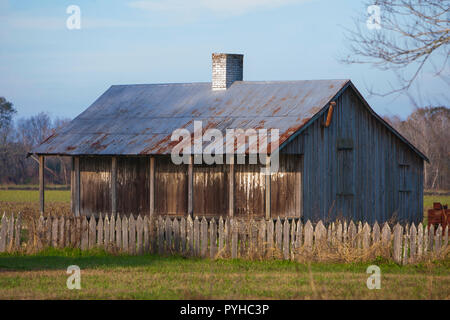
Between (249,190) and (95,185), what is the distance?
21.7 feet

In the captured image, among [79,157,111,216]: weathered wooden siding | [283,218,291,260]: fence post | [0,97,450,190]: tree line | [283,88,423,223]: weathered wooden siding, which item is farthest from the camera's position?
[0,97,450,190]: tree line

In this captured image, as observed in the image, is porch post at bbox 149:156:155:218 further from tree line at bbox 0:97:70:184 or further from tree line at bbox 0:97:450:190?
tree line at bbox 0:97:70:184

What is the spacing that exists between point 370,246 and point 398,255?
72 cm

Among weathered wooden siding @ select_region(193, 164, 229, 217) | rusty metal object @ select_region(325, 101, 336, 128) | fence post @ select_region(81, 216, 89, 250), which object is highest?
rusty metal object @ select_region(325, 101, 336, 128)

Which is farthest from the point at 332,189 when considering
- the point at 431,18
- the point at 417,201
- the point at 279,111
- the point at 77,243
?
the point at 431,18

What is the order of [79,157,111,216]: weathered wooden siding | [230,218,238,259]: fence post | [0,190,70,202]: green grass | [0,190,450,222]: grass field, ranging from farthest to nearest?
[0,190,70,202]: green grass, [0,190,450,222]: grass field, [79,157,111,216]: weathered wooden siding, [230,218,238,259]: fence post

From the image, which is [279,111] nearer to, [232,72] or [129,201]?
[232,72]

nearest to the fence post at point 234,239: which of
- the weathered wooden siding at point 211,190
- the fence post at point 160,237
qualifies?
the fence post at point 160,237

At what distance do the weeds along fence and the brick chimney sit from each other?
953cm

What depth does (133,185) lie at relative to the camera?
28.1 meters

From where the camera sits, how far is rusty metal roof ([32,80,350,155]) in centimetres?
2584

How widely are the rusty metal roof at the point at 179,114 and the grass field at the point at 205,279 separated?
633 cm

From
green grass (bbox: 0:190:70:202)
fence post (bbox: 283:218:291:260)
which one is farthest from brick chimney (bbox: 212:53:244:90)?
green grass (bbox: 0:190:70:202)

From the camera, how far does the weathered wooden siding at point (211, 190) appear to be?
2606 centimetres
